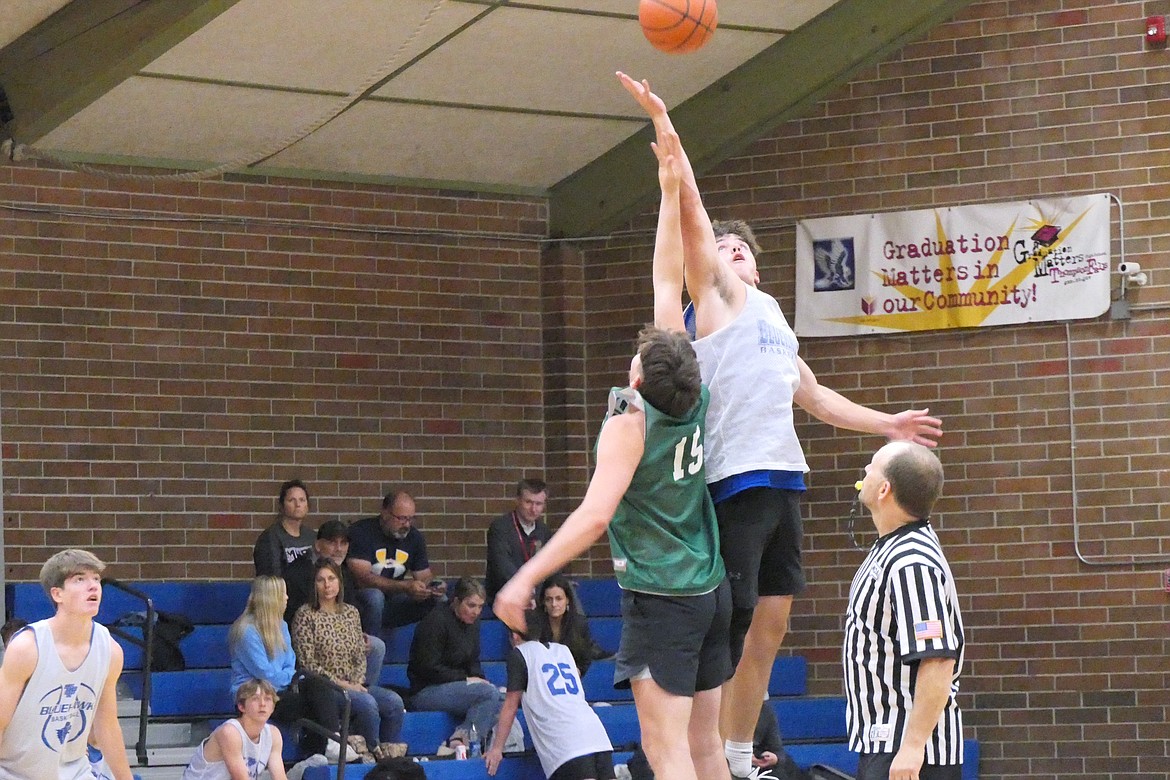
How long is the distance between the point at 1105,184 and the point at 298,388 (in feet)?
19.0

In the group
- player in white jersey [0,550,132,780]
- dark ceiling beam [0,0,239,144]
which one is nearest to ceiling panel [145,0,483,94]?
dark ceiling beam [0,0,239,144]

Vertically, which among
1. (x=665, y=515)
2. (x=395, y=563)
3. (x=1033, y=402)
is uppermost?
(x=1033, y=402)

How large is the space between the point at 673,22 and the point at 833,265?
547 cm

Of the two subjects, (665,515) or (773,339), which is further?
(773,339)

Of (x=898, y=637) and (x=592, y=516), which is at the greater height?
(x=592, y=516)

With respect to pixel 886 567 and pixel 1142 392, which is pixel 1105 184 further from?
pixel 886 567

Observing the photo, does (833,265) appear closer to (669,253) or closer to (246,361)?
(246,361)

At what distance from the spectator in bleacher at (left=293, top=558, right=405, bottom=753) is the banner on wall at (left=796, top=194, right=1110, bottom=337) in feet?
12.8

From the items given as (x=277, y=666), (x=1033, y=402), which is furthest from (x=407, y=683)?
(x=1033, y=402)

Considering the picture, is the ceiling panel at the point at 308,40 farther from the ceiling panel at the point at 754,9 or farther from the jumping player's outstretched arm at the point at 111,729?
the jumping player's outstretched arm at the point at 111,729

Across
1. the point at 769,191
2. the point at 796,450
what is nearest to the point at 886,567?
the point at 796,450

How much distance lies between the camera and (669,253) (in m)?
5.37

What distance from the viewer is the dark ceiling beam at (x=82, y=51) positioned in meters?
9.33

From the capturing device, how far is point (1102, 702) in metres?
10.8
